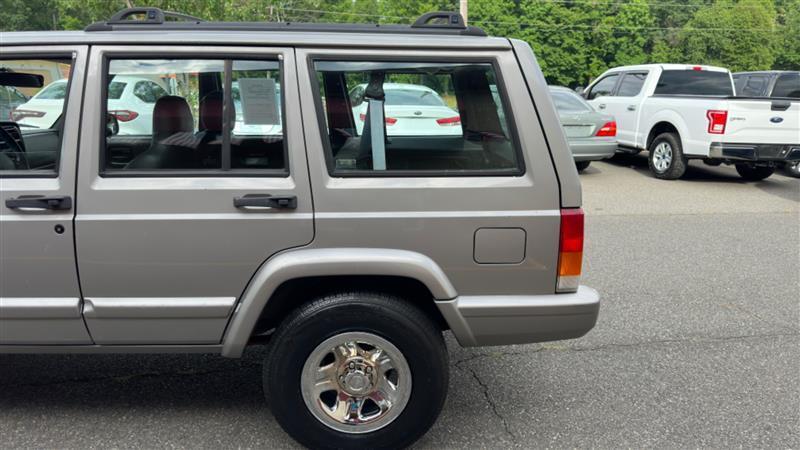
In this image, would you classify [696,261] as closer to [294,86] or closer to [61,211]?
[294,86]

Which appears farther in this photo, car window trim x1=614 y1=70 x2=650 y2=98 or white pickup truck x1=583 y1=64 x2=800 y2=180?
car window trim x1=614 y1=70 x2=650 y2=98

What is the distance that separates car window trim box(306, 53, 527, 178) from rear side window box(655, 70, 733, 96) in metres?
9.46

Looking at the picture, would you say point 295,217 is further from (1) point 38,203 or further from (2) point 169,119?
(1) point 38,203

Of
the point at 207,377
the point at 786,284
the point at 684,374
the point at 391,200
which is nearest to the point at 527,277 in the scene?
the point at 391,200

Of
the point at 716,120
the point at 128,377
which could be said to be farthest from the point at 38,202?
the point at 716,120

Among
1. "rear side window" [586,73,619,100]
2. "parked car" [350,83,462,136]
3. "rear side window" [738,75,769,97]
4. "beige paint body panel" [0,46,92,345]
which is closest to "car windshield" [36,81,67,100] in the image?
"beige paint body panel" [0,46,92,345]

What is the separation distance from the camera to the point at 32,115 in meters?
3.22

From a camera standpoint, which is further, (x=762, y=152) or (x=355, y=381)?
(x=762, y=152)

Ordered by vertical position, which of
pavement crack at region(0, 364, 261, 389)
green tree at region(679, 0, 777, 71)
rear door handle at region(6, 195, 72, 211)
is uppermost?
green tree at region(679, 0, 777, 71)

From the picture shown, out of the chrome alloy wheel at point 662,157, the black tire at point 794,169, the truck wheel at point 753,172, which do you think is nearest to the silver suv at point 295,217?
the chrome alloy wheel at point 662,157

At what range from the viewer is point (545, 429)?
10.3 ft

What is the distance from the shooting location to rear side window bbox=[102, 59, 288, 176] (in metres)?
2.70

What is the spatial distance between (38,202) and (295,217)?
107cm

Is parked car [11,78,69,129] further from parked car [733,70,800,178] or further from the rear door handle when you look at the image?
parked car [733,70,800,178]
